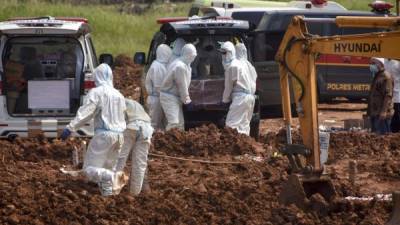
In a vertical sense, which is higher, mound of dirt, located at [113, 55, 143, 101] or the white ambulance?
the white ambulance

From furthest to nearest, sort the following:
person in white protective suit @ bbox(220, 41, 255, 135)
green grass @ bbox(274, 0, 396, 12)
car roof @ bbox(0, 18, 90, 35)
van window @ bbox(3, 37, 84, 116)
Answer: green grass @ bbox(274, 0, 396, 12) → person in white protective suit @ bbox(220, 41, 255, 135) → van window @ bbox(3, 37, 84, 116) → car roof @ bbox(0, 18, 90, 35)

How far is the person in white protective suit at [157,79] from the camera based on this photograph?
61.3 ft

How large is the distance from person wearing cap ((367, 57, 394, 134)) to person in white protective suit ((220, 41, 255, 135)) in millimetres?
1862

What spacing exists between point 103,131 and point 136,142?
0.44 metres

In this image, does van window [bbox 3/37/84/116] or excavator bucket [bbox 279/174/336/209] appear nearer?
excavator bucket [bbox 279/174/336/209]

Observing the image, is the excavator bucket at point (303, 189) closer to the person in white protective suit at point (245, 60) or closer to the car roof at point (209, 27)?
the person in white protective suit at point (245, 60)

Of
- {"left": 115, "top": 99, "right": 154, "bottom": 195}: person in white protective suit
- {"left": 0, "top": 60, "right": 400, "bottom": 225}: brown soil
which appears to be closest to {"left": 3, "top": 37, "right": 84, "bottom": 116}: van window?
Result: {"left": 0, "top": 60, "right": 400, "bottom": 225}: brown soil

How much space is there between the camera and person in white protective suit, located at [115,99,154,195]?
13.3m

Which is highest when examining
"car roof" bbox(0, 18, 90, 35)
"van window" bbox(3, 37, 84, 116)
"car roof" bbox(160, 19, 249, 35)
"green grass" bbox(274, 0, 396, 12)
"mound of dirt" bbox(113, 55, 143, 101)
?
"car roof" bbox(0, 18, 90, 35)

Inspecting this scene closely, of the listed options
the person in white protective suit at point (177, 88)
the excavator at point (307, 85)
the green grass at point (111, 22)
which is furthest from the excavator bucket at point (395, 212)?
the green grass at point (111, 22)

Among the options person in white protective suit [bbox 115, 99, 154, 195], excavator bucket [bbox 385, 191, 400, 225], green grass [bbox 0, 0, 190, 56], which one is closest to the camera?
excavator bucket [bbox 385, 191, 400, 225]

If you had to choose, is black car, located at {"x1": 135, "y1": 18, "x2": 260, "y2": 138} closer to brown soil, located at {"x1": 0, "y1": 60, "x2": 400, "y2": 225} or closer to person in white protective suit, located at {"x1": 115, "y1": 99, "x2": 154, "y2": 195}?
brown soil, located at {"x1": 0, "y1": 60, "x2": 400, "y2": 225}

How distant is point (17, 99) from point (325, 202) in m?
6.89

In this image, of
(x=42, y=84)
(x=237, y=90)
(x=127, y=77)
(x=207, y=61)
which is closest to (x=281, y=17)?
(x=207, y=61)
